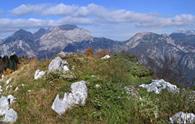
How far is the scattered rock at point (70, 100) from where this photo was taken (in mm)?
18688

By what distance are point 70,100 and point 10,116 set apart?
319 cm

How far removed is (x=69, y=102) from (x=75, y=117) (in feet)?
3.39

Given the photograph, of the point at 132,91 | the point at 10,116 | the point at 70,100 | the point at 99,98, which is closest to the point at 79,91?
the point at 70,100

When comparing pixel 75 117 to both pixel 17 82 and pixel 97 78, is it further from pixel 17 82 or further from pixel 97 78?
pixel 17 82

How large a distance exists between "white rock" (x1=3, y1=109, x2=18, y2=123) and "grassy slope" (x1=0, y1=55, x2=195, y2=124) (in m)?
0.25

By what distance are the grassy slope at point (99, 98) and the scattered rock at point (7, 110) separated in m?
0.31

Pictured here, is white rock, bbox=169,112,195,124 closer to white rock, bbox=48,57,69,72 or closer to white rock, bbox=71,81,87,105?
white rock, bbox=71,81,87,105

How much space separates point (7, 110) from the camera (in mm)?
19953

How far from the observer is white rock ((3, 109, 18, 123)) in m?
19.2

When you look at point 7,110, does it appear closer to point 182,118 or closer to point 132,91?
point 132,91

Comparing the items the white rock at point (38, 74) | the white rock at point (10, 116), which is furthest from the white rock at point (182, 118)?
the white rock at point (38, 74)

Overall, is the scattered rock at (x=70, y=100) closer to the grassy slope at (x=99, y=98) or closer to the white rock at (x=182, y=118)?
the grassy slope at (x=99, y=98)

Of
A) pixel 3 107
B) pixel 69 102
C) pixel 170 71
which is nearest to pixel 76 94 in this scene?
pixel 69 102

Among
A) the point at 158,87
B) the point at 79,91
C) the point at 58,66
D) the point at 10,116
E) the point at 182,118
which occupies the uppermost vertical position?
the point at 58,66
